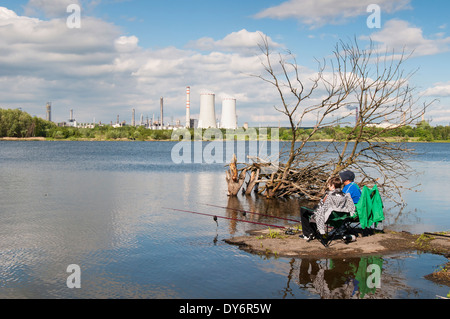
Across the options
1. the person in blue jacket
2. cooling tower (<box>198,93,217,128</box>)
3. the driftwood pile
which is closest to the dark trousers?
the person in blue jacket

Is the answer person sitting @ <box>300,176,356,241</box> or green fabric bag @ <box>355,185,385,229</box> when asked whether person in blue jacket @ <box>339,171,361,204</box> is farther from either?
person sitting @ <box>300,176,356,241</box>

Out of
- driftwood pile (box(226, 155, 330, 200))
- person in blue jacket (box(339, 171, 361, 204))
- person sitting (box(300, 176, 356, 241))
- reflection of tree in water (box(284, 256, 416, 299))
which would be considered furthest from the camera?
driftwood pile (box(226, 155, 330, 200))

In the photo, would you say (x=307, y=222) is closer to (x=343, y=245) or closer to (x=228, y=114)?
(x=343, y=245)

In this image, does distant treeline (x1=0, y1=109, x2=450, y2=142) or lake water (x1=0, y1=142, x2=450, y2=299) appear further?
distant treeline (x1=0, y1=109, x2=450, y2=142)

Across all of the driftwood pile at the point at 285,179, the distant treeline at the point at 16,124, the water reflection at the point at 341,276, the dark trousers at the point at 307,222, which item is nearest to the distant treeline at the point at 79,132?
the distant treeline at the point at 16,124

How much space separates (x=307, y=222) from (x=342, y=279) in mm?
2204

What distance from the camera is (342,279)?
778cm

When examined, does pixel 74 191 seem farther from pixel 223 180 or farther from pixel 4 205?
pixel 223 180

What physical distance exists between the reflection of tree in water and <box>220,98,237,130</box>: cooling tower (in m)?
112

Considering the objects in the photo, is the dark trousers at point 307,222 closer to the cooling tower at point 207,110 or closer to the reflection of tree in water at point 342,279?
the reflection of tree in water at point 342,279

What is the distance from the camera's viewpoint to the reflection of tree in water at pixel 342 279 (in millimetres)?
7152

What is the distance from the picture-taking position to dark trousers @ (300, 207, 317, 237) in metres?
9.66

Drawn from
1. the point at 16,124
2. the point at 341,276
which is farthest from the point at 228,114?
the point at 341,276

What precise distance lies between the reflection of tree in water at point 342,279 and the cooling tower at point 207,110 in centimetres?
11017
